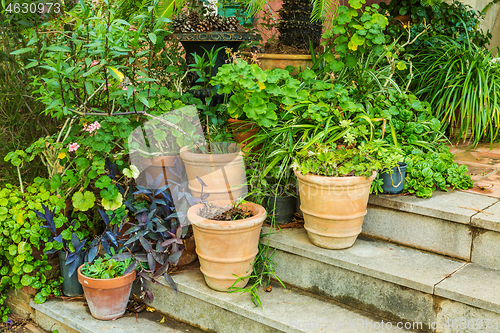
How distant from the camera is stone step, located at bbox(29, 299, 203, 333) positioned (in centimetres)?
208

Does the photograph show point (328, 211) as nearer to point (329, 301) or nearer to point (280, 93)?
point (329, 301)

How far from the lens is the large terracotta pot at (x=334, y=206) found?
194 centimetres

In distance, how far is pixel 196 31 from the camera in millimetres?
2996

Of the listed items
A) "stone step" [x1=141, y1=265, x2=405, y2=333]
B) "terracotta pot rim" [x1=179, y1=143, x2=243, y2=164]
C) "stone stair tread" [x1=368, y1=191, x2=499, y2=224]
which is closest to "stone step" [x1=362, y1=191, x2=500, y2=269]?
"stone stair tread" [x1=368, y1=191, x2=499, y2=224]

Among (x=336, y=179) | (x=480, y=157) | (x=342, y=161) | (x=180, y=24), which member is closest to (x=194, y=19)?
(x=180, y=24)

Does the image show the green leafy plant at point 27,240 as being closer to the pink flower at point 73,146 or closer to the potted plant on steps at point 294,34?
the pink flower at point 73,146

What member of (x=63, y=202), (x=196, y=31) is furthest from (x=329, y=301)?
(x=196, y=31)

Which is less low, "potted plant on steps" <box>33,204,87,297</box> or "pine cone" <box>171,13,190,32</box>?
"pine cone" <box>171,13,190,32</box>

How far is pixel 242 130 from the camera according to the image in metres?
2.55

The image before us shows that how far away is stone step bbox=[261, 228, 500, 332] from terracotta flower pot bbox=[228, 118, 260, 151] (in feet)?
2.09

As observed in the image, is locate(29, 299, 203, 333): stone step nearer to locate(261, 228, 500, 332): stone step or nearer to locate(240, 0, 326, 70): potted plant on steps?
locate(261, 228, 500, 332): stone step

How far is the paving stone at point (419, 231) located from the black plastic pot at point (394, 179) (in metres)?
0.11

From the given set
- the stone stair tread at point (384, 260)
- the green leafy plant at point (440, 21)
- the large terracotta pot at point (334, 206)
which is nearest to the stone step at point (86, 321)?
the stone stair tread at point (384, 260)

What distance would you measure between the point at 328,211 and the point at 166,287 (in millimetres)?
941
